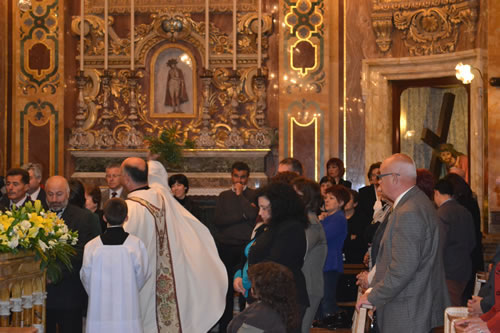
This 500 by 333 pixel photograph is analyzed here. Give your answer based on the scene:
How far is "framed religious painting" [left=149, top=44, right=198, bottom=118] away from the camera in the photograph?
11.9 m

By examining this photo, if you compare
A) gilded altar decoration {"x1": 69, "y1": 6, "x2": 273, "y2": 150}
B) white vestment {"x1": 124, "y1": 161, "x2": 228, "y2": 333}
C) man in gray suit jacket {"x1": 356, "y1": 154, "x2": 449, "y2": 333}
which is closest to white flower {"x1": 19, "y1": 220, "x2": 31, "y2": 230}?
white vestment {"x1": 124, "y1": 161, "x2": 228, "y2": 333}

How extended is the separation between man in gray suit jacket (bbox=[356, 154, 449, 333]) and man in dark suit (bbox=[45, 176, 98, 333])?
256 cm

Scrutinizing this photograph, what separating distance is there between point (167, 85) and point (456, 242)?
19.5 ft

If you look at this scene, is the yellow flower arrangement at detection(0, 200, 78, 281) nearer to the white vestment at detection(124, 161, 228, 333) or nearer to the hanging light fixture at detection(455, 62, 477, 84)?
the white vestment at detection(124, 161, 228, 333)

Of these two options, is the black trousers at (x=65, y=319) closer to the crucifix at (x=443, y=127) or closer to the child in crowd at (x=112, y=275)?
the child in crowd at (x=112, y=275)

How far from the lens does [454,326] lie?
4.12 metres

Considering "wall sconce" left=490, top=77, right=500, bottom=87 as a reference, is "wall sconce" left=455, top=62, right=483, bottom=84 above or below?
above

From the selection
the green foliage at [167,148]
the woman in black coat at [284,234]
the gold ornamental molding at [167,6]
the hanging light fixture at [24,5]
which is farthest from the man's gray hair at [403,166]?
the hanging light fixture at [24,5]

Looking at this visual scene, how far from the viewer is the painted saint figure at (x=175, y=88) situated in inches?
468

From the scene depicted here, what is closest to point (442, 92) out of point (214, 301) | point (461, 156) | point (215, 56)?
point (461, 156)

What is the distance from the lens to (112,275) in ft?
19.2

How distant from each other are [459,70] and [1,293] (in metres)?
7.62

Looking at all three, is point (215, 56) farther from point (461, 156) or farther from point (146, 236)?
point (146, 236)

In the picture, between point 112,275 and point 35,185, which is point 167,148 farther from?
point 112,275
